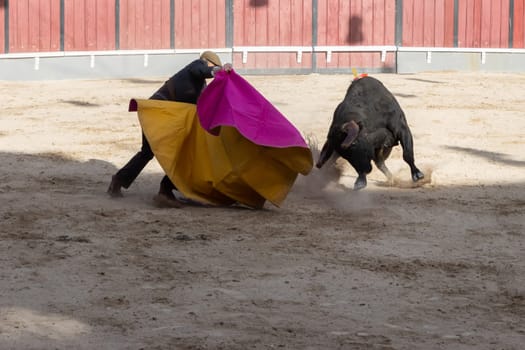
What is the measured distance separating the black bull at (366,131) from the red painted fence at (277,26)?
940cm

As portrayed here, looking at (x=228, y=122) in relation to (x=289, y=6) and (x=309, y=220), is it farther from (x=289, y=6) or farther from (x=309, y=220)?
(x=289, y=6)

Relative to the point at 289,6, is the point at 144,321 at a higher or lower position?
lower

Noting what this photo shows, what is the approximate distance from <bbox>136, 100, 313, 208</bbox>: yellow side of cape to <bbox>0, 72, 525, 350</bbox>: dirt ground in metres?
0.14

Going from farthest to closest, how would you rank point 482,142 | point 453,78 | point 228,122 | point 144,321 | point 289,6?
1. point 289,6
2. point 453,78
3. point 482,142
4. point 228,122
5. point 144,321

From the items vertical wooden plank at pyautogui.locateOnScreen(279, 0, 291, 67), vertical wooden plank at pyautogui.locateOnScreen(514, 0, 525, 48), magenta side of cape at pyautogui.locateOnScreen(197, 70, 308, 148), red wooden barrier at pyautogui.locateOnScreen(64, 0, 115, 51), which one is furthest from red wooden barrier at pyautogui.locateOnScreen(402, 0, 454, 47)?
magenta side of cape at pyautogui.locateOnScreen(197, 70, 308, 148)

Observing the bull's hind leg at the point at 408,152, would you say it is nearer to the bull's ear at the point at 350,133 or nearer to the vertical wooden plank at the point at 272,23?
the bull's ear at the point at 350,133

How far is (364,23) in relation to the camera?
19.0m

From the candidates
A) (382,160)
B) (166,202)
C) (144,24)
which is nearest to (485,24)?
(144,24)

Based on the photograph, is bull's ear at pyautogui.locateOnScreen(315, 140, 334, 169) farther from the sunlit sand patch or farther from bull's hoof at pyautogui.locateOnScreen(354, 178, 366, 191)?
the sunlit sand patch

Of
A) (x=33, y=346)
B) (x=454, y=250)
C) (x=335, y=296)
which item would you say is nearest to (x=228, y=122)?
(x=454, y=250)

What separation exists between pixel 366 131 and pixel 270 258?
276 cm

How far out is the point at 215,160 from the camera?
8.07 meters

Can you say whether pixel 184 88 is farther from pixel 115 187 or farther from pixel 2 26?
pixel 2 26

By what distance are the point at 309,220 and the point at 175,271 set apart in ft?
5.97
